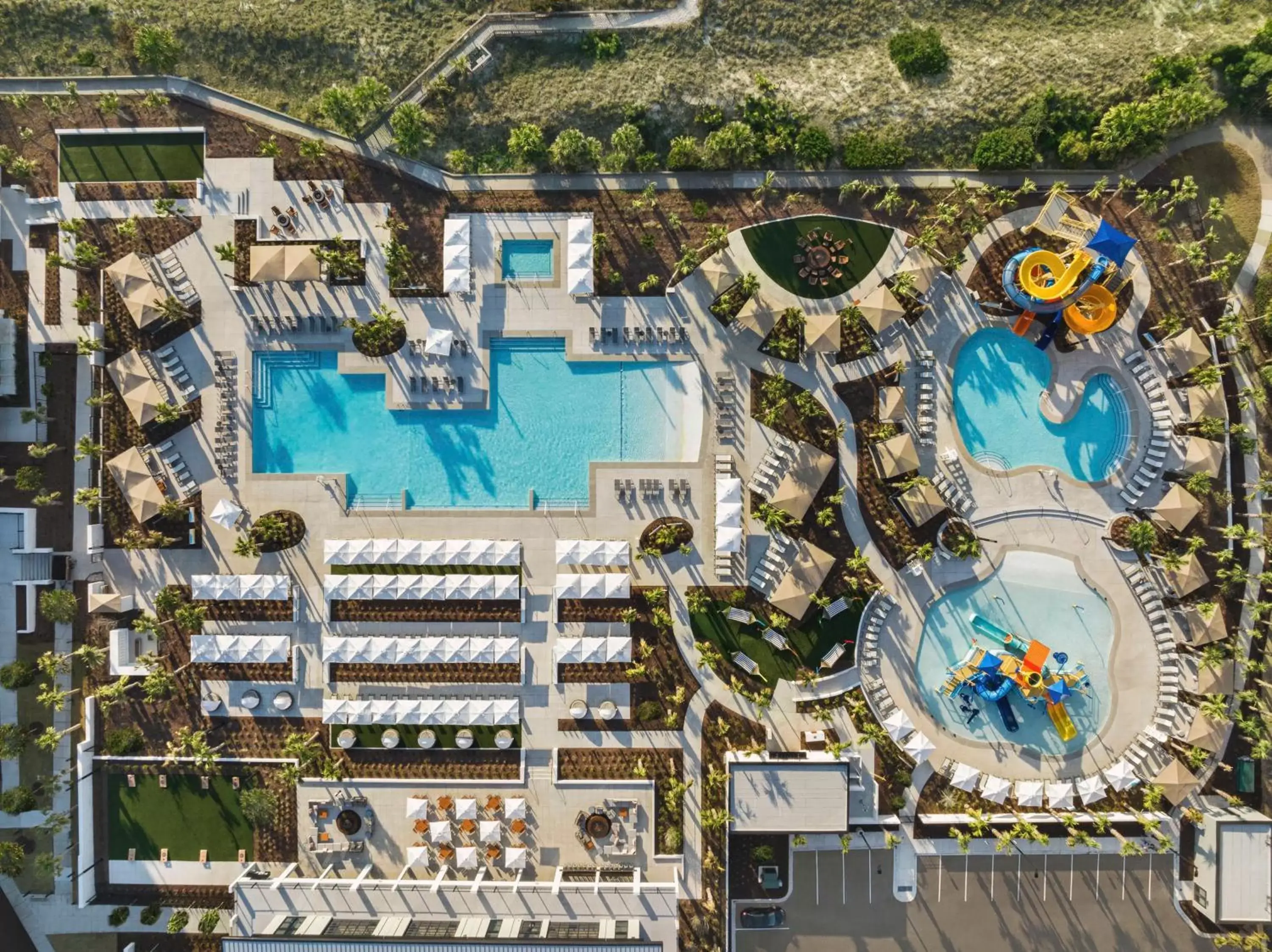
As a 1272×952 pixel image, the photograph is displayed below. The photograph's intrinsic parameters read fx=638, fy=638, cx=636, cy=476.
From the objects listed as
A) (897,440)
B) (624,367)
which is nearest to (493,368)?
(624,367)

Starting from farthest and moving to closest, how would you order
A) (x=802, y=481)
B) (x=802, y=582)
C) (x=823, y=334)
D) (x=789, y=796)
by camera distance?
(x=802, y=481) < (x=802, y=582) < (x=823, y=334) < (x=789, y=796)

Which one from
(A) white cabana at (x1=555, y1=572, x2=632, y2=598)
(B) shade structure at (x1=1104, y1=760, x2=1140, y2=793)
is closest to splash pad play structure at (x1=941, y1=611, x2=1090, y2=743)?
(B) shade structure at (x1=1104, y1=760, x2=1140, y2=793)

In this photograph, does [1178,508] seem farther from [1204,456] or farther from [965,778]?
[965,778]

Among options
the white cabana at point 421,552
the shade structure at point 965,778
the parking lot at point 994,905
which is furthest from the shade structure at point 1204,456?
the white cabana at point 421,552

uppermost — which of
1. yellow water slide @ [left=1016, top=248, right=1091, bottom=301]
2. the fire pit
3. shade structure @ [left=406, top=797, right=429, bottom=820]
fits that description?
yellow water slide @ [left=1016, top=248, right=1091, bottom=301]

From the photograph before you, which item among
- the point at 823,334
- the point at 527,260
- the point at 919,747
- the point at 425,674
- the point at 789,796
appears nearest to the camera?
the point at 789,796

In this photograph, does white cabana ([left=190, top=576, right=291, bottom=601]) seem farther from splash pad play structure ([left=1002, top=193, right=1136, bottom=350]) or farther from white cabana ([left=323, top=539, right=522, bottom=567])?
splash pad play structure ([left=1002, top=193, right=1136, bottom=350])

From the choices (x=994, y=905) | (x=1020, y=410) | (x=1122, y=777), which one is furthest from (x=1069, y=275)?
(x=994, y=905)
